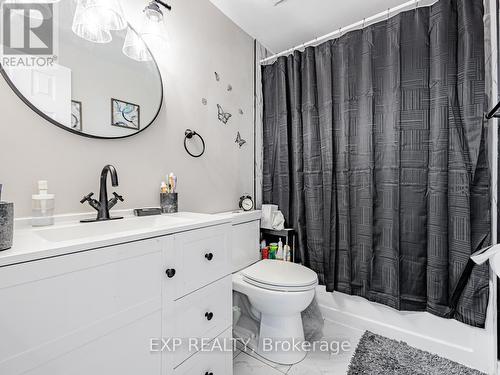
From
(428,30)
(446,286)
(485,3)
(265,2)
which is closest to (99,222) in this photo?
(265,2)

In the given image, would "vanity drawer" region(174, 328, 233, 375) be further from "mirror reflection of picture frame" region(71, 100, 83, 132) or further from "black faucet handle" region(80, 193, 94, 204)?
"mirror reflection of picture frame" region(71, 100, 83, 132)

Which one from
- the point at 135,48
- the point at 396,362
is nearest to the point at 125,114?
the point at 135,48

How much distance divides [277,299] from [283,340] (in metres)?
0.33

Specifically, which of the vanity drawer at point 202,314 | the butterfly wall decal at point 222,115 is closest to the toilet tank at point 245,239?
the vanity drawer at point 202,314

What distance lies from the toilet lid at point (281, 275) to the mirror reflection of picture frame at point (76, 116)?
1.20m

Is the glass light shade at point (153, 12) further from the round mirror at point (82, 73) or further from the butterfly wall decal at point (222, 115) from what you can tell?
the butterfly wall decal at point (222, 115)

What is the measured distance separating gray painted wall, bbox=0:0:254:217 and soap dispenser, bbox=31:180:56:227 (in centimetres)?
4

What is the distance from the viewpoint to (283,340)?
1.50 metres

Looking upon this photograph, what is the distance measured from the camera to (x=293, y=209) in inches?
81.1

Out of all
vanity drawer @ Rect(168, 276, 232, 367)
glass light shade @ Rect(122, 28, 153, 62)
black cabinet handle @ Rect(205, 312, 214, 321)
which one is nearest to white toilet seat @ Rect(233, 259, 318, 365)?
vanity drawer @ Rect(168, 276, 232, 367)

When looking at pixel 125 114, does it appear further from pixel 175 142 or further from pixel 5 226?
pixel 5 226

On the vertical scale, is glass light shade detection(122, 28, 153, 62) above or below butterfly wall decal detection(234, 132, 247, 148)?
above

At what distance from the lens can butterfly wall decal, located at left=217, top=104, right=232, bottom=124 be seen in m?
1.84

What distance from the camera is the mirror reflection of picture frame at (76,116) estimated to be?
1091 mm
